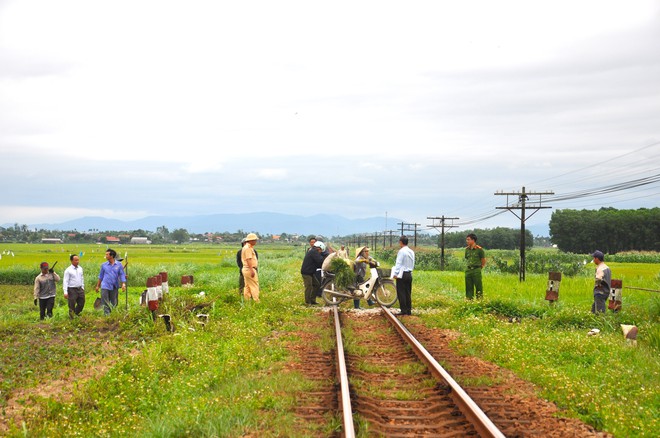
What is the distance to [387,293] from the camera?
53.4ft

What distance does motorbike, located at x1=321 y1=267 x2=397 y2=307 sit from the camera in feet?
53.2

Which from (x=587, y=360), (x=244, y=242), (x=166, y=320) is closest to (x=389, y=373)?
(x=587, y=360)

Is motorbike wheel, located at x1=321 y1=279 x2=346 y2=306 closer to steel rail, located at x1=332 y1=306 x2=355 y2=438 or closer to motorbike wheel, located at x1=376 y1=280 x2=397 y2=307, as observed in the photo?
motorbike wheel, located at x1=376 y1=280 x2=397 y2=307

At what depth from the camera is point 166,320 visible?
12938 mm

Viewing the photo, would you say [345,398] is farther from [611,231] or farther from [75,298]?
[611,231]

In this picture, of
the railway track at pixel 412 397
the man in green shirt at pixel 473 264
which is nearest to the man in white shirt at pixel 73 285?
the railway track at pixel 412 397

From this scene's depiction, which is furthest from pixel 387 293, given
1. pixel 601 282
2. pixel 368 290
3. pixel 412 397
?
pixel 412 397

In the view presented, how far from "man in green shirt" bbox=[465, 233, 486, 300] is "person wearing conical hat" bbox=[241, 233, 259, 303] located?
17.6 feet

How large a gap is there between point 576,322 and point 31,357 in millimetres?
10751

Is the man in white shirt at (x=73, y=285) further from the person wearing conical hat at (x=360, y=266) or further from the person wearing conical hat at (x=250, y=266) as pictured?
the person wearing conical hat at (x=360, y=266)

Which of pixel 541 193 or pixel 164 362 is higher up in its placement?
pixel 541 193

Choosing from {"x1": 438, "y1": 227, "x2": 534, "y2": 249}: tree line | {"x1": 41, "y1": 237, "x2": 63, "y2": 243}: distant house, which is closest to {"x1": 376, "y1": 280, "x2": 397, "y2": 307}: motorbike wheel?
{"x1": 438, "y1": 227, "x2": 534, "y2": 249}: tree line

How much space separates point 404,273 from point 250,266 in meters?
3.97

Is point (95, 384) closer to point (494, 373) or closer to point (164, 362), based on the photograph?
point (164, 362)
